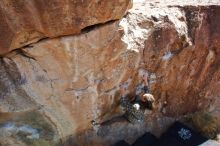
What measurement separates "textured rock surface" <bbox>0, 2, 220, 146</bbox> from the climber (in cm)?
5

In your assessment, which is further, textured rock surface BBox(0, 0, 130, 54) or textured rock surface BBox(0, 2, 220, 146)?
textured rock surface BBox(0, 2, 220, 146)

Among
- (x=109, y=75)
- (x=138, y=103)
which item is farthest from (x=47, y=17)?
(x=138, y=103)

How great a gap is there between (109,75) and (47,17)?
0.74m

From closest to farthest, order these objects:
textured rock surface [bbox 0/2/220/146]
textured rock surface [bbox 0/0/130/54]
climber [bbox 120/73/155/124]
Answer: textured rock surface [bbox 0/0/130/54]
textured rock surface [bbox 0/2/220/146]
climber [bbox 120/73/155/124]

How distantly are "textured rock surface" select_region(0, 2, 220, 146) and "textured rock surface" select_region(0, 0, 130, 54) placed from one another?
0.33ft

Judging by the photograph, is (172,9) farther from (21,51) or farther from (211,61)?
(21,51)

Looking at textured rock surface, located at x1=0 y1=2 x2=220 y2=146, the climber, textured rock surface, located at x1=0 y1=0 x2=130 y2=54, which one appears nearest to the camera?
textured rock surface, located at x1=0 y1=0 x2=130 y2=54

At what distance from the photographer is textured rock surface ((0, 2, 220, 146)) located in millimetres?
2623

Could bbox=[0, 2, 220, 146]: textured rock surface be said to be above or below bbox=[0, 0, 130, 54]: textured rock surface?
below

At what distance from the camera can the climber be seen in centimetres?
318

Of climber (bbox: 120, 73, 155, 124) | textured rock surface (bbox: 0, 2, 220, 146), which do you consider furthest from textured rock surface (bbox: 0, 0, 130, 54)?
climber (bbox: 120, 73, 155, 124)

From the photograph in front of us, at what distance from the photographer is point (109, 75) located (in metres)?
2.92

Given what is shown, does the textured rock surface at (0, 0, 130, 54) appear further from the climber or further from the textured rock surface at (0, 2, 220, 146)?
the climber

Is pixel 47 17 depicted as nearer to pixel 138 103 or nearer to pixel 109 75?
pixel 109 75
